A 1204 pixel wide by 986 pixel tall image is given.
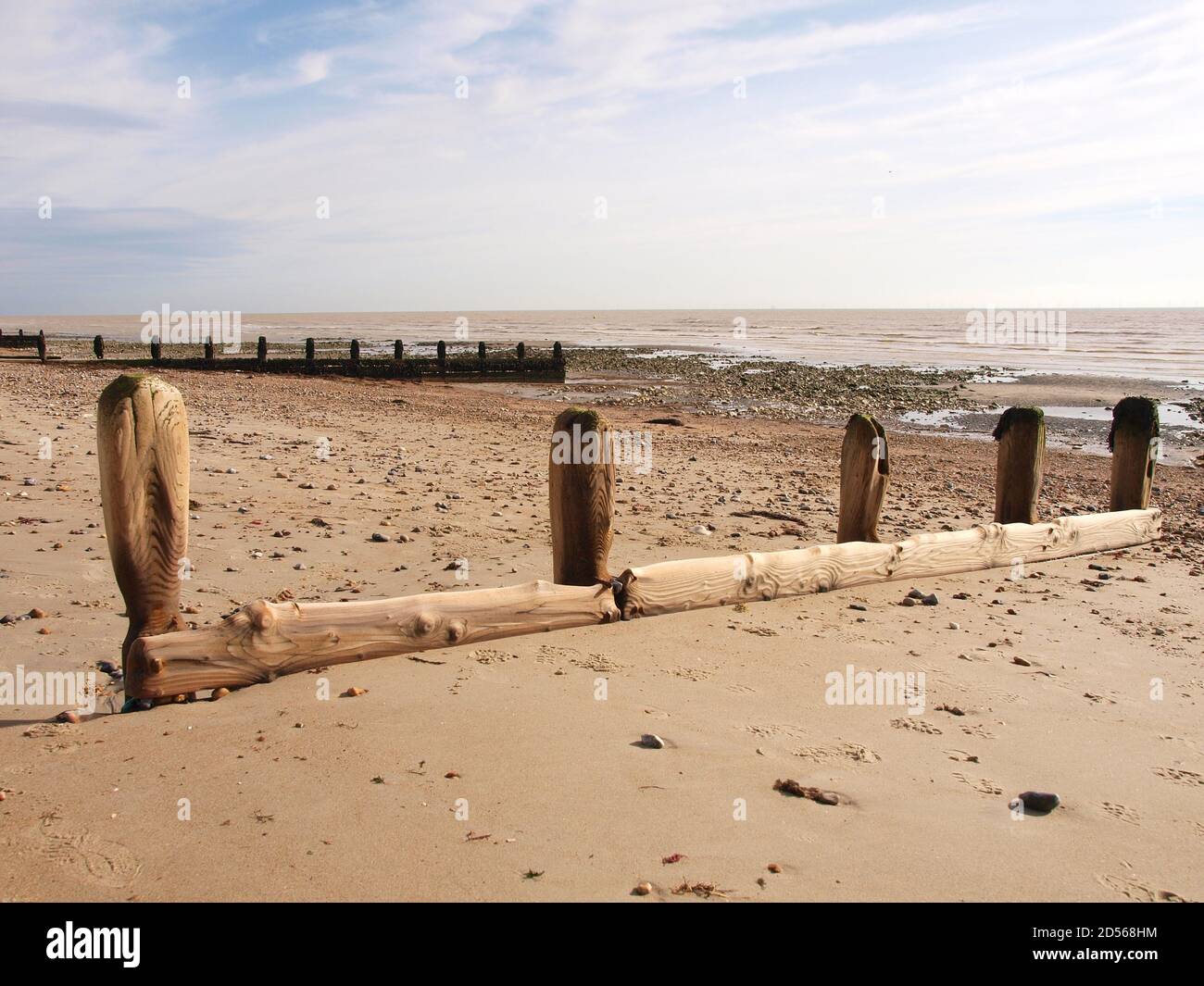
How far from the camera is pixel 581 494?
546cm

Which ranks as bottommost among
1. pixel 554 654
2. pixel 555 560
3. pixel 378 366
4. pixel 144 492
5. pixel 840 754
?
pixel 840 754

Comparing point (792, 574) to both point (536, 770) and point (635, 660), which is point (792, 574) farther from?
point (536, 770)

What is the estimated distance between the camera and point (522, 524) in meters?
8.37

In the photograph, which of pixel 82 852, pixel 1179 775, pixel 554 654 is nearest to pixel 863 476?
pixel 554 654

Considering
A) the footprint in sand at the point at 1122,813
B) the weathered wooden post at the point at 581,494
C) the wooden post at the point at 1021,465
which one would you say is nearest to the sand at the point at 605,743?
the footprint in sand at the point at 1122,813

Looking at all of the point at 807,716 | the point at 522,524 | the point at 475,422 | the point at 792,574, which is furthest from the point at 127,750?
the point at 475,422

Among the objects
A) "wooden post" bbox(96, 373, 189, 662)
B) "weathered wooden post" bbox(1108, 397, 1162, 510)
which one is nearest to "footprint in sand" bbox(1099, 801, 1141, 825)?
"wooden post" bbox(96, 373, 189, 662)

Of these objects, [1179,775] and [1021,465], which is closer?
[1179,775]

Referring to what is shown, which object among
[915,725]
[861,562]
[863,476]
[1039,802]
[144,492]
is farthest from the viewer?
[863,476]

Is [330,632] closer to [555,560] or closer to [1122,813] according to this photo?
[555,560]

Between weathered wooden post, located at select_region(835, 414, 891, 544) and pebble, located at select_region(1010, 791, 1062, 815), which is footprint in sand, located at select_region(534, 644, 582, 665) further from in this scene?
weathered wooden post, located at select_region(835, 414, 891, 544)

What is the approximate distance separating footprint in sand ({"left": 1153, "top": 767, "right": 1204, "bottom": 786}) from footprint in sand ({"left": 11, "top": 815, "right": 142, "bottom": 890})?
421cm

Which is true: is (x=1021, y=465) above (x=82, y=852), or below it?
above

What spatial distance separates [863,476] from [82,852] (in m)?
5.61
